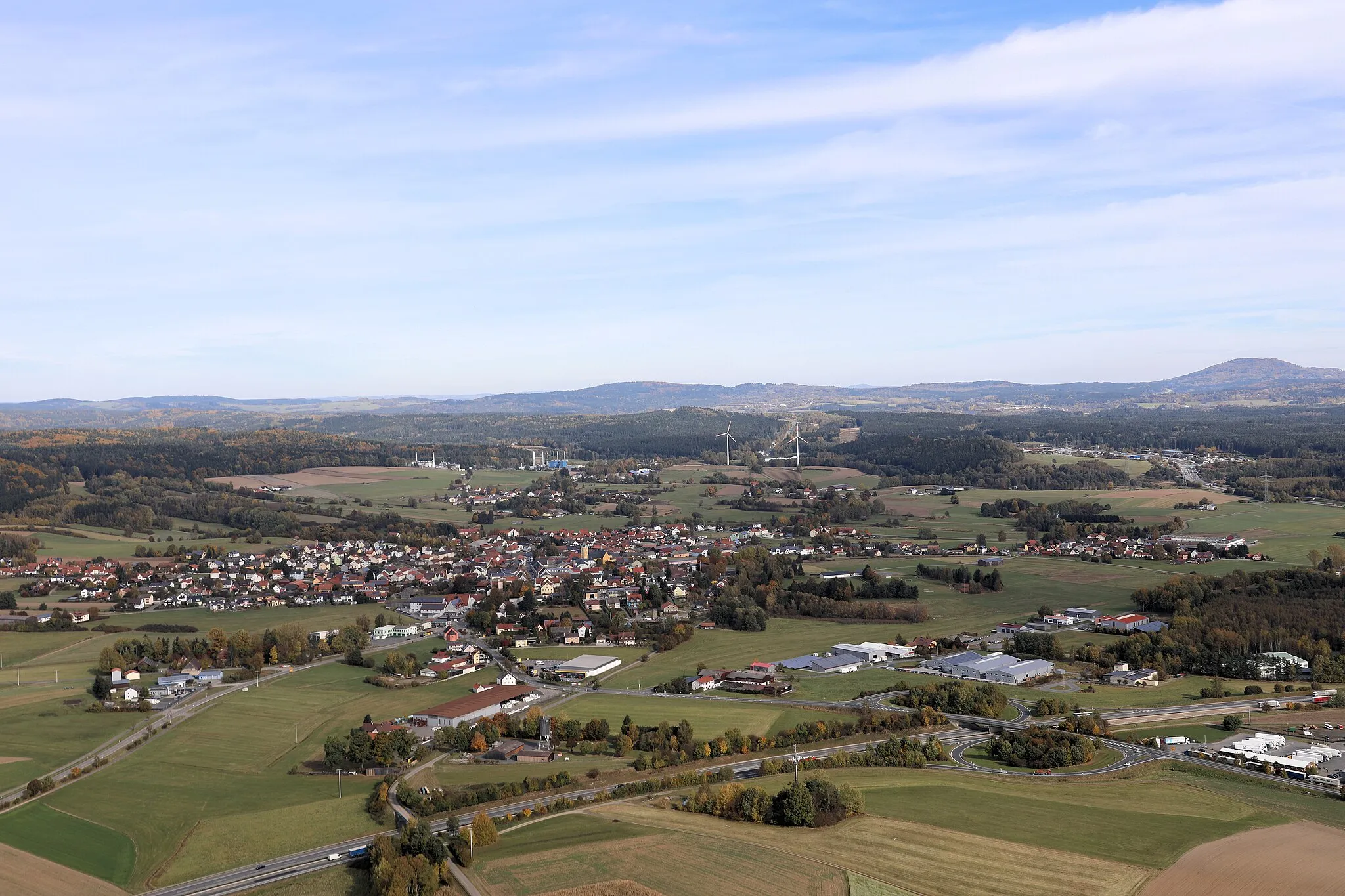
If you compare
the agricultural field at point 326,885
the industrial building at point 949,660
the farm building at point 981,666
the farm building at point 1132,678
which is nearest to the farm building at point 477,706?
the agricultural field at point 326,885

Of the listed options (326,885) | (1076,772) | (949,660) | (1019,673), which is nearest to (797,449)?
(949,660)

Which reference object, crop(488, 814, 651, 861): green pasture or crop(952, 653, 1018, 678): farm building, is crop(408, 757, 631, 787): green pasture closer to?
crop(488, 814, 651, 861): green pasture

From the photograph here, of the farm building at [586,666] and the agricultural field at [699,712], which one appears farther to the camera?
the farm building at [586,666]

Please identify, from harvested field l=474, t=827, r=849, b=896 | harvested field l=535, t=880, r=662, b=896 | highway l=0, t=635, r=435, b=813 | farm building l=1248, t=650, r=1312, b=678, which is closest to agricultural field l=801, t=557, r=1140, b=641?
farm building l=1248, t=650, r=1312, b=678

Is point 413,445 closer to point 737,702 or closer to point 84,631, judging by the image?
point 84,631

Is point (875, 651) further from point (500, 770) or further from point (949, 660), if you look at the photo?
point (500, 770)

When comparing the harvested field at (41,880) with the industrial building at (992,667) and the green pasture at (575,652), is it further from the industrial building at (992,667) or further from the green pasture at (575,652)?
the industrial building at (992,667)
